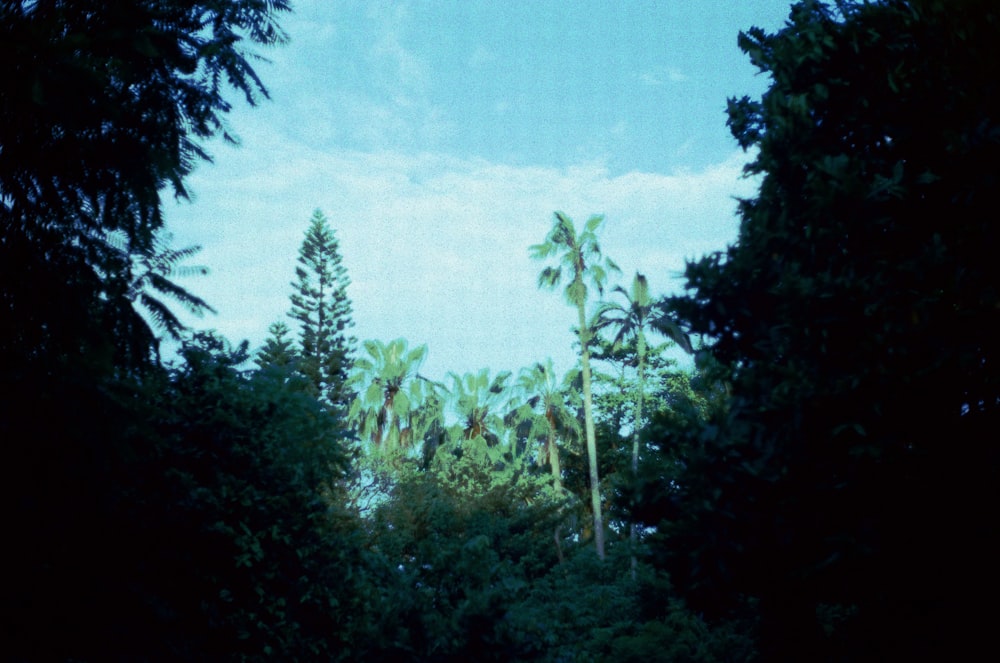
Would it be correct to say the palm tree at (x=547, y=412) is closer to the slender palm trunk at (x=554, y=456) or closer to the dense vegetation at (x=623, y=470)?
the slender palm trunk at (x=554, y=456)

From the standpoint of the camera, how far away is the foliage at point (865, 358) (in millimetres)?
8312

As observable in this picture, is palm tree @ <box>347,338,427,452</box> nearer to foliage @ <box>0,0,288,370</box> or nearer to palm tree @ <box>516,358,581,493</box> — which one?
palm tree @ <box>516,358,581,493</box>

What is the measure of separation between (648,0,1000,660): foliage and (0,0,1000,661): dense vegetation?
0.11ft

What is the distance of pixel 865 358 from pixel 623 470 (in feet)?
13.1

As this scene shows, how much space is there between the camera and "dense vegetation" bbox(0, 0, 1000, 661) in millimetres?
5910

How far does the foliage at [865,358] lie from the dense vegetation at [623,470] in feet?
0.11

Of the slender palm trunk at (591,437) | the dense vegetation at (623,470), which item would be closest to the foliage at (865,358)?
the dense vegetation at (623,470)

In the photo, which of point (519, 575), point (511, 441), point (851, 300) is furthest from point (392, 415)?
point (851, 300)

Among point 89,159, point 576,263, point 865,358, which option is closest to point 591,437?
point 576,263

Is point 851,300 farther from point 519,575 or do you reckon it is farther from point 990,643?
point 519,575

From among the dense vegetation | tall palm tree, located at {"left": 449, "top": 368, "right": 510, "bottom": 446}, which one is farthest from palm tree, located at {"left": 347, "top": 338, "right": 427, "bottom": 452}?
the dense vegetation

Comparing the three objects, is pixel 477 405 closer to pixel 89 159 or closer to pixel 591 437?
pixel 591 437

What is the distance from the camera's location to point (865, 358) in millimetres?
8398

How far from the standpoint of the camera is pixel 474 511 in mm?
30797
